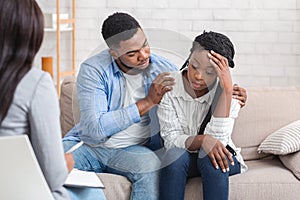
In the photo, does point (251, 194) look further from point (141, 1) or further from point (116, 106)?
point (141, 1)

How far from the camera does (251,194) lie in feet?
7.57

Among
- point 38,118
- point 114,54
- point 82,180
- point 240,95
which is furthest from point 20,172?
point 240,95

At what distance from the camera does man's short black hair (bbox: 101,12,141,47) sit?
2309 millimetres

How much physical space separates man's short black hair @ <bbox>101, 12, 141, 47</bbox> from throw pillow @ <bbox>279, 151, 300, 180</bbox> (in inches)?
31.8

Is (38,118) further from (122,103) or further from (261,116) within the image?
(261,116)

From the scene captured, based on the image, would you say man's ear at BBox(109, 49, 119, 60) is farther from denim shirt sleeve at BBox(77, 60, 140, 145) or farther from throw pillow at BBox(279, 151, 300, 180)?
throw pillow at BBox(279, 151, 300, 180)

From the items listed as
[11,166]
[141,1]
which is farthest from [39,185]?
Answer: [141,1]

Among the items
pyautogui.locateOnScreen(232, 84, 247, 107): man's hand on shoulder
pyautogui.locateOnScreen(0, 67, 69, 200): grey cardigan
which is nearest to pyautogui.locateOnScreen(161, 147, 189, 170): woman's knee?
pyautogui.locateOnScreen(232, 84, 247, 107): man's hand on shoulder

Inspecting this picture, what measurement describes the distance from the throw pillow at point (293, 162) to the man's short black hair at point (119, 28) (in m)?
0.81

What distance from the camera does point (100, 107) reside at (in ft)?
7.63

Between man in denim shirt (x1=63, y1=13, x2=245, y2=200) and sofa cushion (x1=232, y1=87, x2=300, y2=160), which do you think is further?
sofa cushion (x1=232, y1=87, x2=300, y2=160)

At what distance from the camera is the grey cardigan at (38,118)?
4.50 feet

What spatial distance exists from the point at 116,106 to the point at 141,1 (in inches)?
81.1

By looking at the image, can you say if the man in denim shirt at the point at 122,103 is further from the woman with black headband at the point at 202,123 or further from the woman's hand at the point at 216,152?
the woman's hand at the point at 216,152
